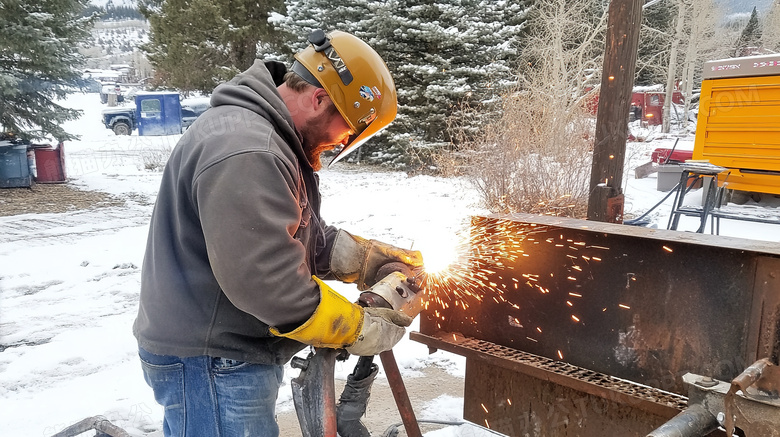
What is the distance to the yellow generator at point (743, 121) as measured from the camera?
751cm

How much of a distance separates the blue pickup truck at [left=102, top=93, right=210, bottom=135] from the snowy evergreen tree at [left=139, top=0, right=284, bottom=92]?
766cm

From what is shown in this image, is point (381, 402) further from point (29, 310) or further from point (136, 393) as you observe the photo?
point (29, 310)

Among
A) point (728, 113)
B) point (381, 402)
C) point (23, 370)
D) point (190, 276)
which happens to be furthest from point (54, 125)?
point (728, 113)

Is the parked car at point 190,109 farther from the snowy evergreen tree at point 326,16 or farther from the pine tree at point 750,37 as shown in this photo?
the pine tree at point 750,37

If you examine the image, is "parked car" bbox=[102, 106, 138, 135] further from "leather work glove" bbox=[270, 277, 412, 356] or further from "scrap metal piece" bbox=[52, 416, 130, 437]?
"leather work glove" bbox=[270, 277, 412, 356]

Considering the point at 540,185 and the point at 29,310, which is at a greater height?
the point at 540,185

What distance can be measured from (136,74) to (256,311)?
7583cm

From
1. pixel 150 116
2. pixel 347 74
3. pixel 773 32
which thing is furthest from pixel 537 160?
pixel 773 32

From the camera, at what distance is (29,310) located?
16.7 ft

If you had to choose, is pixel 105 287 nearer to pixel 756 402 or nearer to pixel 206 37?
pixel 756 402

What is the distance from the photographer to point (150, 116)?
24812 millimetres

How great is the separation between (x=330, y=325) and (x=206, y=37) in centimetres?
1664

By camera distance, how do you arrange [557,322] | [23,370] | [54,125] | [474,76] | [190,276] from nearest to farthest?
[190,276] → [557,322] → [23,370] → [54,125] → [474,76]

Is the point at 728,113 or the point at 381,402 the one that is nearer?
the point at 381,402
